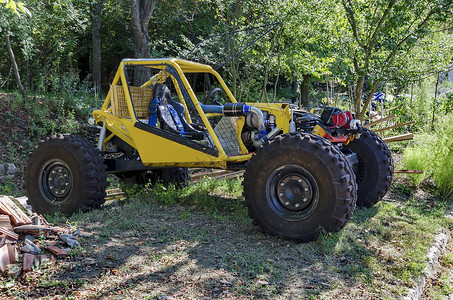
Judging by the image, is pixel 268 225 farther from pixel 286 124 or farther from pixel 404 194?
pixel 404 194

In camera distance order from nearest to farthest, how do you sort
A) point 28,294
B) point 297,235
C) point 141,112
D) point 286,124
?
point 28,294 → point 297,235 → point 286,124 → point 141,112

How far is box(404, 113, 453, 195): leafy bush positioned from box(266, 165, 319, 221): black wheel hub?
3881mm

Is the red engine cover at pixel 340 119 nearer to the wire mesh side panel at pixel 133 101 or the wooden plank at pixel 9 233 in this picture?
the wire mesh side panel at pixel 133 101

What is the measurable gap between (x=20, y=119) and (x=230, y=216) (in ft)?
23.7

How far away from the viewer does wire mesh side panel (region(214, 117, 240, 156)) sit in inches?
229

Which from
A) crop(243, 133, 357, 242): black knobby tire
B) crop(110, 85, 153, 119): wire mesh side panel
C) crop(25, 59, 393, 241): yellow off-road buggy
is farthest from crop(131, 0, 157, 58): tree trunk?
crop(243, 133, 357, 242): black knobby tire

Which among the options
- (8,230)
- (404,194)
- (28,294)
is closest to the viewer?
(28,294)

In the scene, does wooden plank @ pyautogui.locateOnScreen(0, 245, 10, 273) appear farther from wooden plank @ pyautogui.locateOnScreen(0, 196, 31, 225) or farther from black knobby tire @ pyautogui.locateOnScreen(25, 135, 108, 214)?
black knobby tire @ pyautogui.locateOnScreen(25, 135, 108, 214)

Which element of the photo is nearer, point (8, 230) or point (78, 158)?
point (8, 230)

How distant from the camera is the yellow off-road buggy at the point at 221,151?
4.68 m

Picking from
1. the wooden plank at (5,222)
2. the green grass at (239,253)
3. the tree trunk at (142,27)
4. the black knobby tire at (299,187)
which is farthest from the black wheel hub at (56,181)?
the tree trunk at (142,27)

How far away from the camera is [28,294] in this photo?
3.43 metres

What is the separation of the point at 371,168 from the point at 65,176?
4080 mm

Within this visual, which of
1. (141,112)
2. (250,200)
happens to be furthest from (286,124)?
(141,112)
